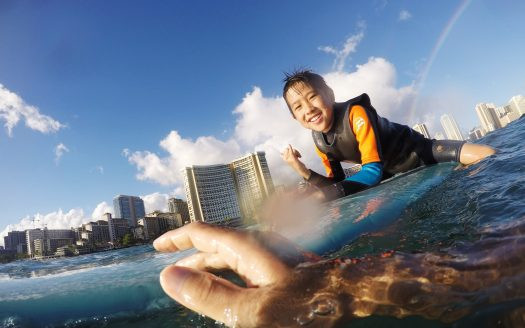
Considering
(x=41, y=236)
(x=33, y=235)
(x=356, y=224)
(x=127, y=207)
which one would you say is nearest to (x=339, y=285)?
(x=356, y=224)

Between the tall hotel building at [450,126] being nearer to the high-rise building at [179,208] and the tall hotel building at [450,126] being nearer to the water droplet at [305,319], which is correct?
the high-rise building at [179,208]

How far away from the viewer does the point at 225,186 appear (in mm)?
119125

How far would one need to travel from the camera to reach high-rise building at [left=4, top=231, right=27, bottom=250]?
13493 centimetres

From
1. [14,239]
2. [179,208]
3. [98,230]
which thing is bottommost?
[98,230]

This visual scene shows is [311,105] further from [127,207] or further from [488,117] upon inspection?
[127,207]

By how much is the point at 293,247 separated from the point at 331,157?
12.1 feet

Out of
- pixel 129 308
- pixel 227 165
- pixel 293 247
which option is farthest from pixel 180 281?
pixel 227 165

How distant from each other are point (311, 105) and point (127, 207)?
186m

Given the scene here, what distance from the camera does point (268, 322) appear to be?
2.85 feet

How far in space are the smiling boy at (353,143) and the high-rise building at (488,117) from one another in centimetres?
6573

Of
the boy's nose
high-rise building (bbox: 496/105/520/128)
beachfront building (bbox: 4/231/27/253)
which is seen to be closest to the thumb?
the boy's nose

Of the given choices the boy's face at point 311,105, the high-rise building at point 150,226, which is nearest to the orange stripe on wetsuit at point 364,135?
the boy's face at point 311,105

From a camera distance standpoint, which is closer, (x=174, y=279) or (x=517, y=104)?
(x=174, y=279)

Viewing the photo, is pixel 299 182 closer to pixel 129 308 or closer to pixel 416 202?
pixel 416 202
